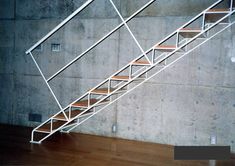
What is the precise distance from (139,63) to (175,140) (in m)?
1.73

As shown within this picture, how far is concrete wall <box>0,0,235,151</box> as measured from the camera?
4.00m

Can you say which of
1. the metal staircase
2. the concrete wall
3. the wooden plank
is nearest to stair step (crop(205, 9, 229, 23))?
the metal staircase

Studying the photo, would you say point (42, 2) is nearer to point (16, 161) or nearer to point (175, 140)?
point (16, 161)

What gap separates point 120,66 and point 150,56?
598mm

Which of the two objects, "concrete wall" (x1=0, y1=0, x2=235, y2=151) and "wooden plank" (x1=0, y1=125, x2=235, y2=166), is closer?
"wooden plank" (x1=0, y1=125, x2=235, y2=166)

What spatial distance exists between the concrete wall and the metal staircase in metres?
0.16

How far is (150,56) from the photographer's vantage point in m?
4.33

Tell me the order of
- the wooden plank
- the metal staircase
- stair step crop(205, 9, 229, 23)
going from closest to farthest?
stair step crop(205, 9, 229, 23), the metal staircase, the wooden plank

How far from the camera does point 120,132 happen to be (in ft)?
14.9

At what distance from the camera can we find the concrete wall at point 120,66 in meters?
4.00

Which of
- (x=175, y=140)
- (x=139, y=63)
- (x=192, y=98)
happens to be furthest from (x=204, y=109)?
(x=139, y=63)

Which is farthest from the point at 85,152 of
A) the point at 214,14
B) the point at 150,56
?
the point at 214,14

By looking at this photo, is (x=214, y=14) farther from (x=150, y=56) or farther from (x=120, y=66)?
(x=120, y=66)

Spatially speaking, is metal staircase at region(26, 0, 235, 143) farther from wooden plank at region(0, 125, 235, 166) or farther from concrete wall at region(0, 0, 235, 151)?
wooden plank at region(0, 125, 235, 166)
